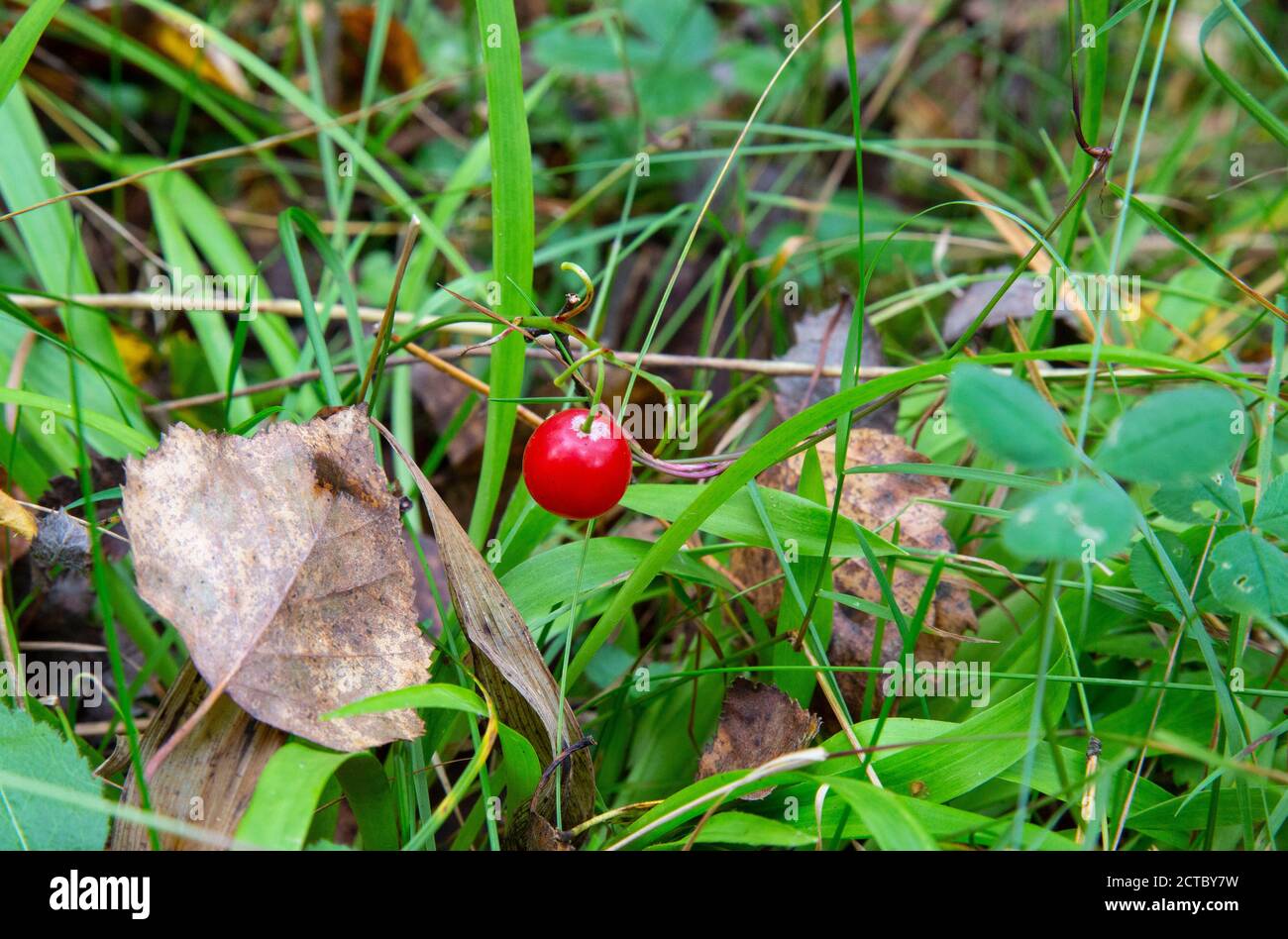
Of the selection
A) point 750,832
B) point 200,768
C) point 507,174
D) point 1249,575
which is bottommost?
point 750,832

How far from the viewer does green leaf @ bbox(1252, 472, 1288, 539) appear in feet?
3.59

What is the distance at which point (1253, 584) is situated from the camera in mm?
1027

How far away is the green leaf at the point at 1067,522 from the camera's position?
72 centimetres

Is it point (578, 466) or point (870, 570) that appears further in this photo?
point (870, 570)

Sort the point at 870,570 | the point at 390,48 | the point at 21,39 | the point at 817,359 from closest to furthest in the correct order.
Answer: the point at 21,39, the point at 870,570, the point at 817,359, the point at 390,48

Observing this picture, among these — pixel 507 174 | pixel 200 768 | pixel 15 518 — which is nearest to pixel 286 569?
pixel 200 768

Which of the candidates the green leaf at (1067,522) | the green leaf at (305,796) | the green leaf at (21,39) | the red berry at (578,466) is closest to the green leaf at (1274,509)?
the green leaf at (1067,522)

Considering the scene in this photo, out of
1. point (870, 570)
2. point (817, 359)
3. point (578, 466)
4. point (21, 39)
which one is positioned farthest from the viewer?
point (817, 359)

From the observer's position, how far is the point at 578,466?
952 mm

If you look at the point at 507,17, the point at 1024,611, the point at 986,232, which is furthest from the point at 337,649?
the point at 986,232

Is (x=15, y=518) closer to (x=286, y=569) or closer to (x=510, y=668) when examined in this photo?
A: (x=286, y=569)

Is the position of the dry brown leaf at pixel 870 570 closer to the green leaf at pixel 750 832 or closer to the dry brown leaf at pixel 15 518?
the green leaf at pixel 750 832

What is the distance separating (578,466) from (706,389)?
88 centimetres

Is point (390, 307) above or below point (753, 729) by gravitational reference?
above
